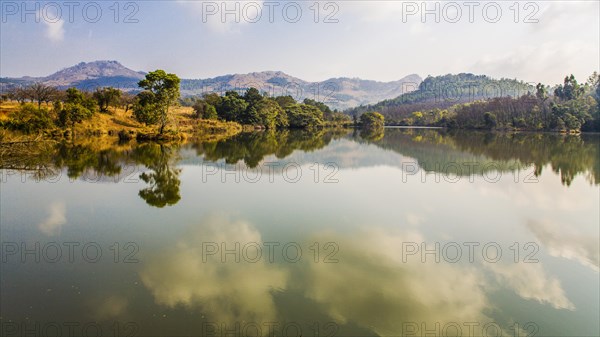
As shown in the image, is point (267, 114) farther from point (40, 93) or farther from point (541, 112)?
point (541, 112)

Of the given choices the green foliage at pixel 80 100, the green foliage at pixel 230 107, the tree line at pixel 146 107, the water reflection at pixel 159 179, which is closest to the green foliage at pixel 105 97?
the tree line at pixel 146 107

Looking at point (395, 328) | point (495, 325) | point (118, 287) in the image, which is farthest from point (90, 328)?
point (495, 325)

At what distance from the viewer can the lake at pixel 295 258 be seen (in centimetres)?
743

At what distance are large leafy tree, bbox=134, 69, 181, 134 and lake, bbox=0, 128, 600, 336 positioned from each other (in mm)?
32445

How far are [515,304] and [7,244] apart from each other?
13354mm

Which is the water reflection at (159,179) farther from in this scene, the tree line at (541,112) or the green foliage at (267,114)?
the tree line at (541,112)

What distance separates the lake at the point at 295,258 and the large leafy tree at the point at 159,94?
32.4 meters

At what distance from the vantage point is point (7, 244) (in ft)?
36.1

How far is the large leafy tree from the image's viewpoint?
51.4m

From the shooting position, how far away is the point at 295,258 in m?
10.5

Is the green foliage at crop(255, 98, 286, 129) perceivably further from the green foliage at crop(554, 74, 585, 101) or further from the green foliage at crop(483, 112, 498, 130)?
the green foliage at crop(554, 74, 585, 101)

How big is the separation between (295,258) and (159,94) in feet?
156

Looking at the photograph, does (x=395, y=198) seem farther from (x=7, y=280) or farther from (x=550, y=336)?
(x=7, y=280)

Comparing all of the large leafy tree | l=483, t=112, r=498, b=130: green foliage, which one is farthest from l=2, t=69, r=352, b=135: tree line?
l=483, t=112, r=498, b=130: green foliage
